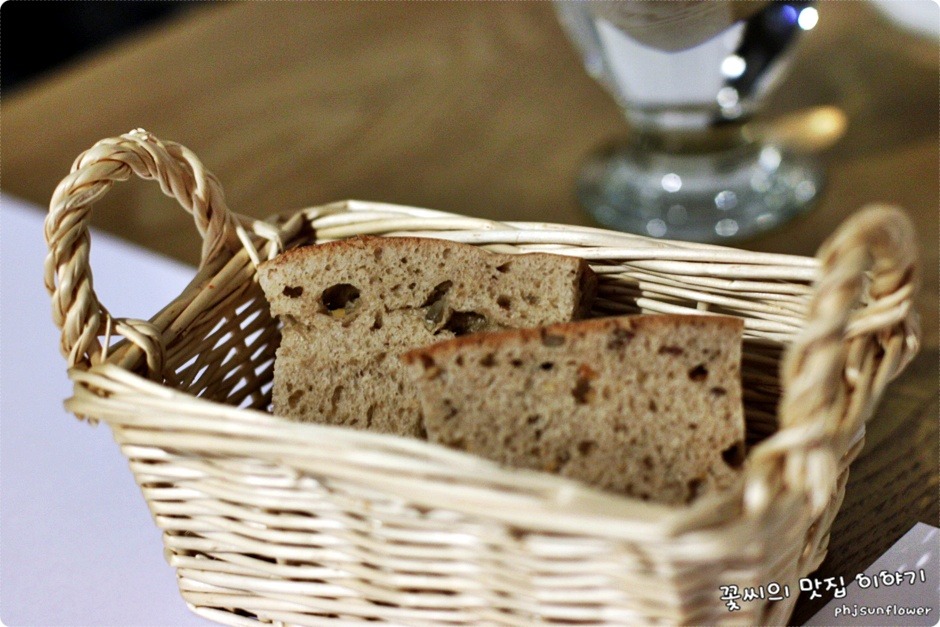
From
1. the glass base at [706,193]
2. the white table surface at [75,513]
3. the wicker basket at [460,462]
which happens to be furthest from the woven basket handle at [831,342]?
the glass base at [706,193]

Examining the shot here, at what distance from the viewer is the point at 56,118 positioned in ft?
5.11

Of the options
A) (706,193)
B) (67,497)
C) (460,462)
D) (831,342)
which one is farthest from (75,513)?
Answer: (706,193)

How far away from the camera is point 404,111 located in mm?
1505

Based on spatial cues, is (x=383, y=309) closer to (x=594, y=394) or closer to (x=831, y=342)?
(x=594, y=394)

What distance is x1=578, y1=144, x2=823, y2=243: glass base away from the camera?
3.87ft

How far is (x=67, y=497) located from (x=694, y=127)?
32.3 inches

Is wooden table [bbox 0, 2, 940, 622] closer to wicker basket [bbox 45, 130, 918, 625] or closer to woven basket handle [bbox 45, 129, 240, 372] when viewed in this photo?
wicker basket [bbox 45, 130, 918, 625]

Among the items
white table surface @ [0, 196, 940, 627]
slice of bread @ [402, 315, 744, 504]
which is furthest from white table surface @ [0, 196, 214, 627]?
slice of bread @ [402, 315, 744, 504]

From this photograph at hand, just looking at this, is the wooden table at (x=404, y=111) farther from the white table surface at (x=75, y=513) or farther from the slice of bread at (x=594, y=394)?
the slice of bread at (x=594, y=394)

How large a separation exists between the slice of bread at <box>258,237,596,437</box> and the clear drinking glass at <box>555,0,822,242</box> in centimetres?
38

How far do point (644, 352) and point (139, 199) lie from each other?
0.93 m

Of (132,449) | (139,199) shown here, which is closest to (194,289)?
(132,449)

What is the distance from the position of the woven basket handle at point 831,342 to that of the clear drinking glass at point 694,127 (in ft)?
1.72

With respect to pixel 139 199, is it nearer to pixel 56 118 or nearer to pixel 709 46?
pixel 56 118
